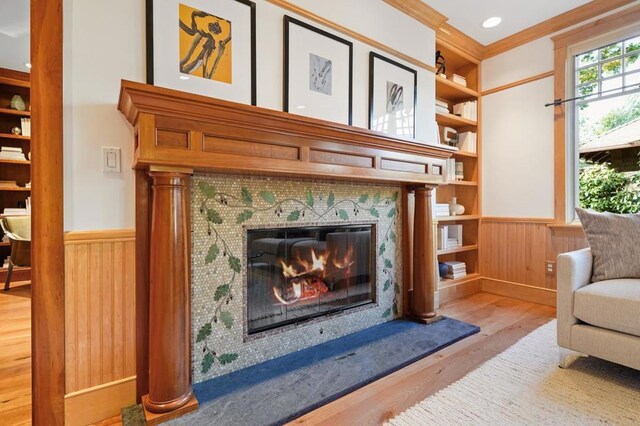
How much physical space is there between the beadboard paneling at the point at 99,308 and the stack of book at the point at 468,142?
3371 millimetres

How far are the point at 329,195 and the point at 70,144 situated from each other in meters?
1.42

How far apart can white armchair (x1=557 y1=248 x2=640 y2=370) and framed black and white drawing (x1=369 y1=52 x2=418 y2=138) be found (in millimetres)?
1437

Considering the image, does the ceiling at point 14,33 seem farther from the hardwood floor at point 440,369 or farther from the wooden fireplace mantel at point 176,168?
the hardwood floor at point 440,369

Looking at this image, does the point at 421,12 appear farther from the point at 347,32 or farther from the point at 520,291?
the point at 520,291

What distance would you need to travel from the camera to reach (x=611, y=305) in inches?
66.6

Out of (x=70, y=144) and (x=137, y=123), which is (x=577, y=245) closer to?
(x=137, y=123)

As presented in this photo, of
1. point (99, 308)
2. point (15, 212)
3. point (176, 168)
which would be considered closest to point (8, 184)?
point (15, 212)

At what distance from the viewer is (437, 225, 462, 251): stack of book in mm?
3242

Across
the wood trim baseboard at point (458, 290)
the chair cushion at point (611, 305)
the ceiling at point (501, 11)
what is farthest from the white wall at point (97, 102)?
the wood trim baseboard at point (458, 290)

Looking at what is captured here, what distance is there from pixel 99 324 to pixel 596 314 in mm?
2555

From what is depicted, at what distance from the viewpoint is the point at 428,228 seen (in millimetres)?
2518

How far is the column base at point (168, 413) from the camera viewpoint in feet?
4.48

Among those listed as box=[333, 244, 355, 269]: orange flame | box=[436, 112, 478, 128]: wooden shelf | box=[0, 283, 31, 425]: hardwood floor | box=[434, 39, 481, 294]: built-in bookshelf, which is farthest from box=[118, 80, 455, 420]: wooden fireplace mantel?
box=[434, 39, 481, 294]: built-in bookshelf

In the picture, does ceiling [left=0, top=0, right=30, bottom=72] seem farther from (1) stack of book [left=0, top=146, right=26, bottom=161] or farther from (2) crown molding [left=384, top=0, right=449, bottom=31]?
(2) crown molding [left=384, top=0, right=449, bottom=31]
